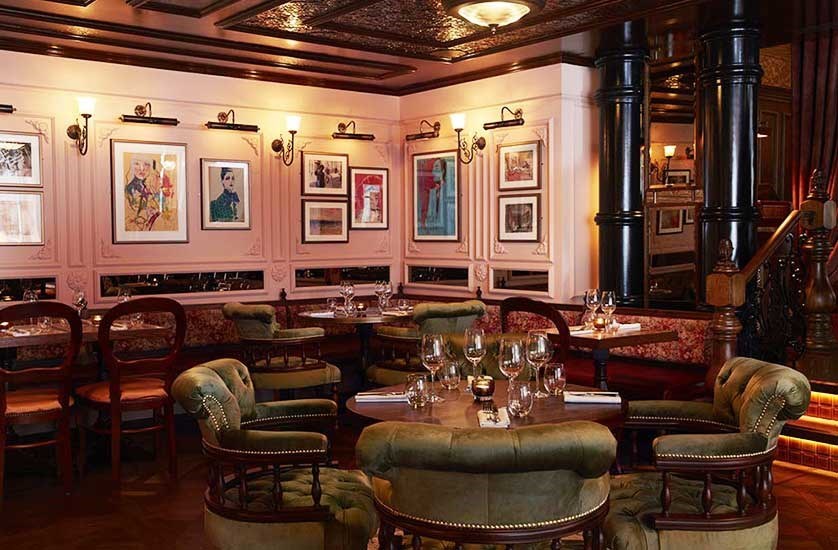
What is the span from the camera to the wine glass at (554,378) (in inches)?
147

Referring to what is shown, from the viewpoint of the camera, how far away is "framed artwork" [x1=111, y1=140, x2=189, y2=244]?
23.3ft

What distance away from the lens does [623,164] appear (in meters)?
7.01

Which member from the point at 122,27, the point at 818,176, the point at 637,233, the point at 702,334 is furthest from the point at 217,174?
the point at 818,176

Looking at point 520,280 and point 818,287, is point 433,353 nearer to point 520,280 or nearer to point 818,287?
point 818,287

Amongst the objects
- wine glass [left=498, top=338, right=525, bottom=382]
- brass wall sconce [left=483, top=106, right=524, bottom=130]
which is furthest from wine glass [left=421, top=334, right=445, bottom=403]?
brass wall sconce [left=483, top=106, right=524, bottom=130]

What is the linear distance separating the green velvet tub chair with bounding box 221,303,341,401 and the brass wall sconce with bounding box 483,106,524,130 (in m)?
2.50

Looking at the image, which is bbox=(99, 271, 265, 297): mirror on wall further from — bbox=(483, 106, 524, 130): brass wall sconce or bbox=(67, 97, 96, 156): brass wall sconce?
bbox=(483, 106, 524, 130): brass wall sconce

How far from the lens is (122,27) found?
6387 mm

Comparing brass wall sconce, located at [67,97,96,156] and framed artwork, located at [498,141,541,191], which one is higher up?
brass wall sconce, located at [67,97,96,156]

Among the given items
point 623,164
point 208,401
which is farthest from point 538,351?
point 623,164

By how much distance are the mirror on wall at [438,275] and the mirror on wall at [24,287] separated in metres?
3.40

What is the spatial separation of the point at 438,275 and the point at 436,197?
0.75 meters

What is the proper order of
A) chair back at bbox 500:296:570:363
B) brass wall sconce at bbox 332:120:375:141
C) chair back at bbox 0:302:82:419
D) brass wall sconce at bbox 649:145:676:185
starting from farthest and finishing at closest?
brass wall sconce at bbox 649:145:676:185
brass wall sconce at bbox 332:120:375:141
chair back at bbox 500:296:570:363
chair back at bbox 0:302:82:419

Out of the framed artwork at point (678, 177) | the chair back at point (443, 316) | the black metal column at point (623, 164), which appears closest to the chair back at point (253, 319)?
Answer: the chair back at point (443, 316)
